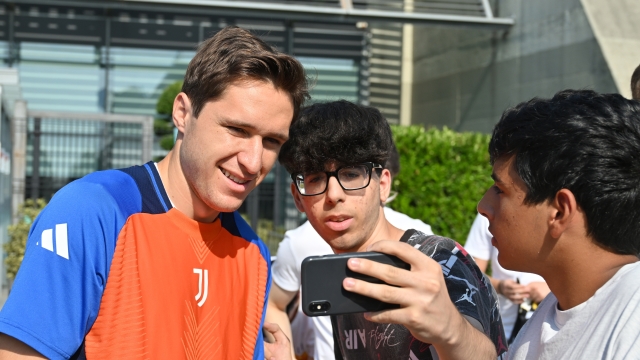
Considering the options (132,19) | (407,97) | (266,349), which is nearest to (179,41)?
(132,19)

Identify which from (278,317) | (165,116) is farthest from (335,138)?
(165,116)

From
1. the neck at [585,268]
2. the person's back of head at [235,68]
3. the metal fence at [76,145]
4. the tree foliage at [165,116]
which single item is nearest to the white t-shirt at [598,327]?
the neck at [585,268]

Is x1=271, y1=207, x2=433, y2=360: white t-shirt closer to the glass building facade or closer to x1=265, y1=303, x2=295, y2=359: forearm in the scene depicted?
x1=265, y1=303, x2=295, y2=359: forearm

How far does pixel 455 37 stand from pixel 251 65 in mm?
11969

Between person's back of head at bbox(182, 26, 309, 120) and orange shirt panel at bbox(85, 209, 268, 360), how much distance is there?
0.42 metres

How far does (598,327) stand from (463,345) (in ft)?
1.07

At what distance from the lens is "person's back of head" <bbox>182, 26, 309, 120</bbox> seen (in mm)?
2170

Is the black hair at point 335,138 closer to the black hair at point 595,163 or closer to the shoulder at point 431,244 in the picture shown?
the shoulder at point 431,244

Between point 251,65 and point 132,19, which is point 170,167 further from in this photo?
point 132,19

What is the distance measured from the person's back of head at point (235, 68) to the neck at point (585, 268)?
41.2 inches

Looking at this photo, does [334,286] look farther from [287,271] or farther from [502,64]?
[502,64]

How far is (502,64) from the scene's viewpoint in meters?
12.3

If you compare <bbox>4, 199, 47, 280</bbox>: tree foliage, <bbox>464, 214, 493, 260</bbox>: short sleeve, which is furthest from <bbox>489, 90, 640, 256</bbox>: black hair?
<bbox>4, 199, 47, 280</bbox>: tree foliage

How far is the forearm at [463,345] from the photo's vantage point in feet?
4.81
